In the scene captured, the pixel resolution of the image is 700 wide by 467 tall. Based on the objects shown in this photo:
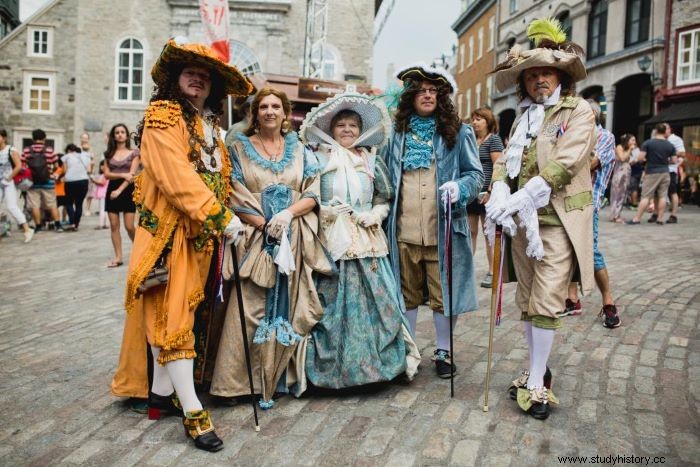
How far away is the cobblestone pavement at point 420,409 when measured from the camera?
273 cm

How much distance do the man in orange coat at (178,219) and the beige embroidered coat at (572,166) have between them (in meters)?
1.68

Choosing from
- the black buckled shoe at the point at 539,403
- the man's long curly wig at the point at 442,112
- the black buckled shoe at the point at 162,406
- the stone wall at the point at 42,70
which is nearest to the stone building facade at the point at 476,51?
the stone wall at the point at 42,70

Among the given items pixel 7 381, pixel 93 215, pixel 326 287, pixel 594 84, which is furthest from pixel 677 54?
pixel 7 381

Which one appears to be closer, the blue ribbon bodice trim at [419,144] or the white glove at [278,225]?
the white glove at [278,225]

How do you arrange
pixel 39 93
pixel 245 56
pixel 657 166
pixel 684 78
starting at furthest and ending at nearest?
1. pixel 39 93
2. pixel 245 56
3. pixel 684 78
4. pixel 657 166

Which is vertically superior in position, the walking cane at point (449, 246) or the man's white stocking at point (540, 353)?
the walking cane at point (449, 246)

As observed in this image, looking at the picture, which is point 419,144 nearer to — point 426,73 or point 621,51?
point 426,73

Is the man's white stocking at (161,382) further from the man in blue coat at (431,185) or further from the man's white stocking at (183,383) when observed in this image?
the man in blue coat at (431,185)

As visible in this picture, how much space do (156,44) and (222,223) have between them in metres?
24.5

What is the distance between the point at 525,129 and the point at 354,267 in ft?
4.15

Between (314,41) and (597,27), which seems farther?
(597,27)

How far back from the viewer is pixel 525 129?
132 inches

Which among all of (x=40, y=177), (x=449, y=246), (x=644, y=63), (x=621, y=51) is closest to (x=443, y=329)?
(x=449, y=246)
